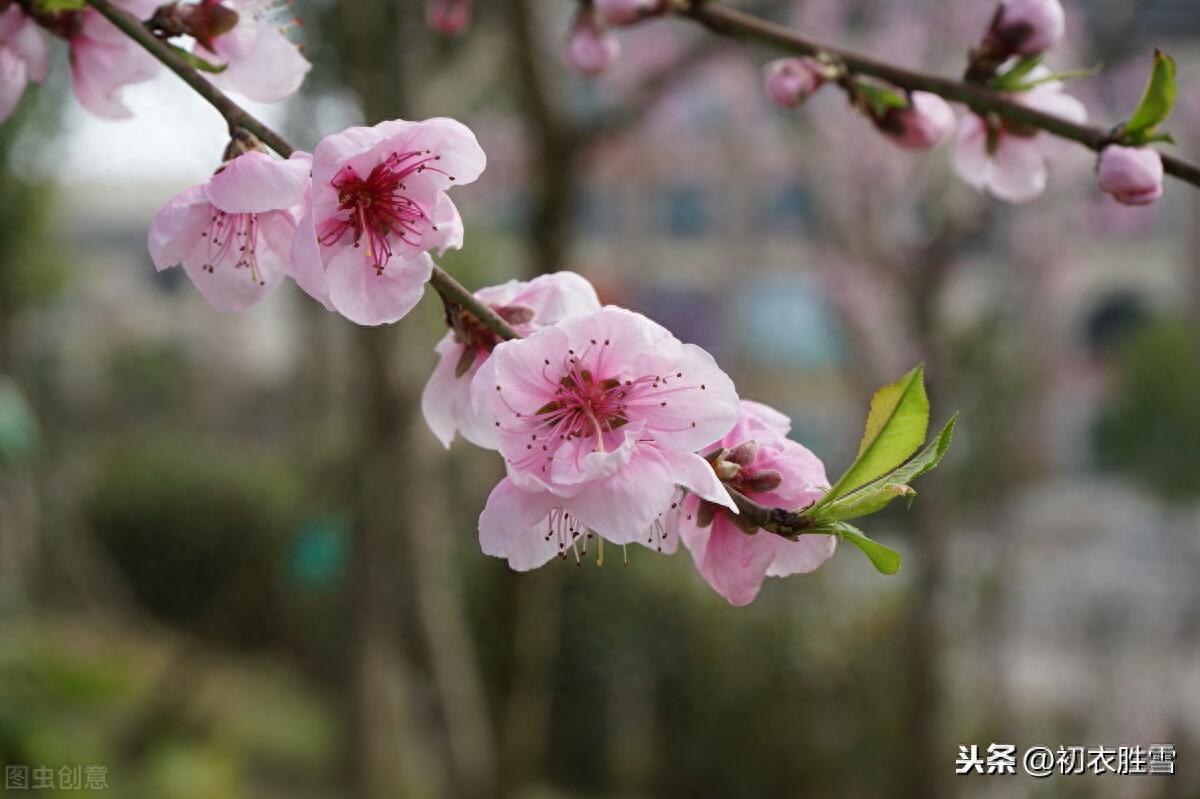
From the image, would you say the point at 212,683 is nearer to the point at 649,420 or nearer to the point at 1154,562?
the point at 649,420

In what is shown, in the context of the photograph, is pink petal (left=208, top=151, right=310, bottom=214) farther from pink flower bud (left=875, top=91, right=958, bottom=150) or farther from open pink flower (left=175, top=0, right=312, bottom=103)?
pink flower bud (left=875, top=91, right=958, bottom=150)

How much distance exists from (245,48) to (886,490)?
0.51 metres

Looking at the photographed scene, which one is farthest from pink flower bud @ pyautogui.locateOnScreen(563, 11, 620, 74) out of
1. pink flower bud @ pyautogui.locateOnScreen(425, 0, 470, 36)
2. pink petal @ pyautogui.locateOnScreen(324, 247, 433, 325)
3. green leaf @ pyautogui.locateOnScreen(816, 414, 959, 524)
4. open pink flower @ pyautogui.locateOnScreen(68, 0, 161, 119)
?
green leaf @ pyautogui.locateOnScreen(816, 414, 959, 524)

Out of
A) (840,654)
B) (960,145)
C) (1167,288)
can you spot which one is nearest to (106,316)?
(840,654)

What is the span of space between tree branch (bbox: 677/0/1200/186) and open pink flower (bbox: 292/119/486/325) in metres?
0.32

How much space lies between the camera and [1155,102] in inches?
26.6

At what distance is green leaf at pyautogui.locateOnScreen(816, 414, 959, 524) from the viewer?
452mm

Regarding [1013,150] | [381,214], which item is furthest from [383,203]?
[1013,150]

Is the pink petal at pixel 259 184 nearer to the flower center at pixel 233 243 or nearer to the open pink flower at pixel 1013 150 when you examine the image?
the flower center at pixel 233 243

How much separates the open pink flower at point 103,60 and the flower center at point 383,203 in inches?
11.7

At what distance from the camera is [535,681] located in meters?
3.43

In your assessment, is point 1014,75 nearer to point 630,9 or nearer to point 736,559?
point 630,9

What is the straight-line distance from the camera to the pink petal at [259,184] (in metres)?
0.51

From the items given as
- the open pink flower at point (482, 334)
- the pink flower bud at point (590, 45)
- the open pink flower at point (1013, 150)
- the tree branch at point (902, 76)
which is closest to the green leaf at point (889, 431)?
the open pink flower at point (482, 334)
